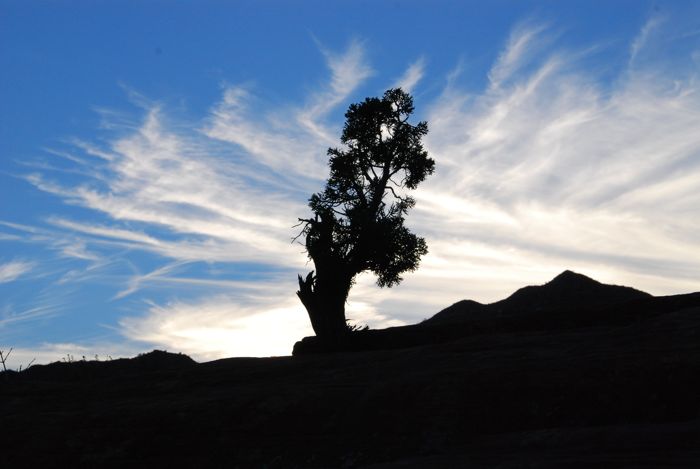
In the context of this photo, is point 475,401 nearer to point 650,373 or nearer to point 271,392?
point 650,373

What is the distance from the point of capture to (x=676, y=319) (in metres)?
17.1

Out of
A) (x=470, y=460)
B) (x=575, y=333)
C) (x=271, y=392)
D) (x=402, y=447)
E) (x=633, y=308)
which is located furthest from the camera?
(x=633, y=308)

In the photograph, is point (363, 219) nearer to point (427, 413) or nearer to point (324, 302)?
point (324, 302)

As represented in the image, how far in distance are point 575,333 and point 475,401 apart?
5.73m

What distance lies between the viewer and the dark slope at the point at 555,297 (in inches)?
1486

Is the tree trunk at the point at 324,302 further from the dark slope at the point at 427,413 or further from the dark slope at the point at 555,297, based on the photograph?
the dark slope at the point at 427,413

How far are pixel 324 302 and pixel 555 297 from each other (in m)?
14.2

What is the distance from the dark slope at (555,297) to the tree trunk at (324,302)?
820 cm

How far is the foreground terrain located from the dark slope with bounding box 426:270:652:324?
19.4 metres

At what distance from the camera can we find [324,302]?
32.4m

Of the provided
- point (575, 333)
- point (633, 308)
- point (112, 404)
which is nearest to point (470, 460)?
point (575, 333)

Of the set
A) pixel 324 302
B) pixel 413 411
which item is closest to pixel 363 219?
pixel 324 302

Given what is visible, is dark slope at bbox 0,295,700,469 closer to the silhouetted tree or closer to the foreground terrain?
the foreground terrain

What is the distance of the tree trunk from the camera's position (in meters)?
32.2
